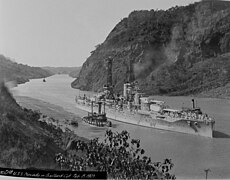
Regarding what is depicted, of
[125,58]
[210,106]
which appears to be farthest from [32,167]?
[210,106]

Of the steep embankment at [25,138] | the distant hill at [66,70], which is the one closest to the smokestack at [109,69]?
the distant hill at [66,70]

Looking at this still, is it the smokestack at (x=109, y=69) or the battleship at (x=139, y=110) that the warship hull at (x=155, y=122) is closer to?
the battleship at (x=139, y=110)

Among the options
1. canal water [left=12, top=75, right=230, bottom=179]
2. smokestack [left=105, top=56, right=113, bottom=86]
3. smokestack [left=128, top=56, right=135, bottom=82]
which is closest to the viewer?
canal water [left=12, top=75, right=230, bottom=179]

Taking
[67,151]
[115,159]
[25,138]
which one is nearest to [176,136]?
[115,159]

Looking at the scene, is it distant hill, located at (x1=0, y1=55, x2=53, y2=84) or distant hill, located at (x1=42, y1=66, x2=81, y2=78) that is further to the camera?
distant hill, located at (x1=42, y1=66, x2=81, y2=78)

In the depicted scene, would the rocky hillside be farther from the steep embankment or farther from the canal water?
the steep embankment

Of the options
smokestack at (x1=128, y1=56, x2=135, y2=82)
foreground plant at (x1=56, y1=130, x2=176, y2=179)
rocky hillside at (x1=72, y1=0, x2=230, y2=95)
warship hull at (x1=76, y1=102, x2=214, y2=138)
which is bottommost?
foreground plant at (x1=56, y1=130, x2=176, y2=179)

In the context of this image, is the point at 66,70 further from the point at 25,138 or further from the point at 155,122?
the point at 155,122

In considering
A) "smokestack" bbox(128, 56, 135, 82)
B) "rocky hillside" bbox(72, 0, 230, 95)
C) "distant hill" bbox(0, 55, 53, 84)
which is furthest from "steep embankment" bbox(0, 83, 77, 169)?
"smokestack" bbox(128, 56, 135, 82)
